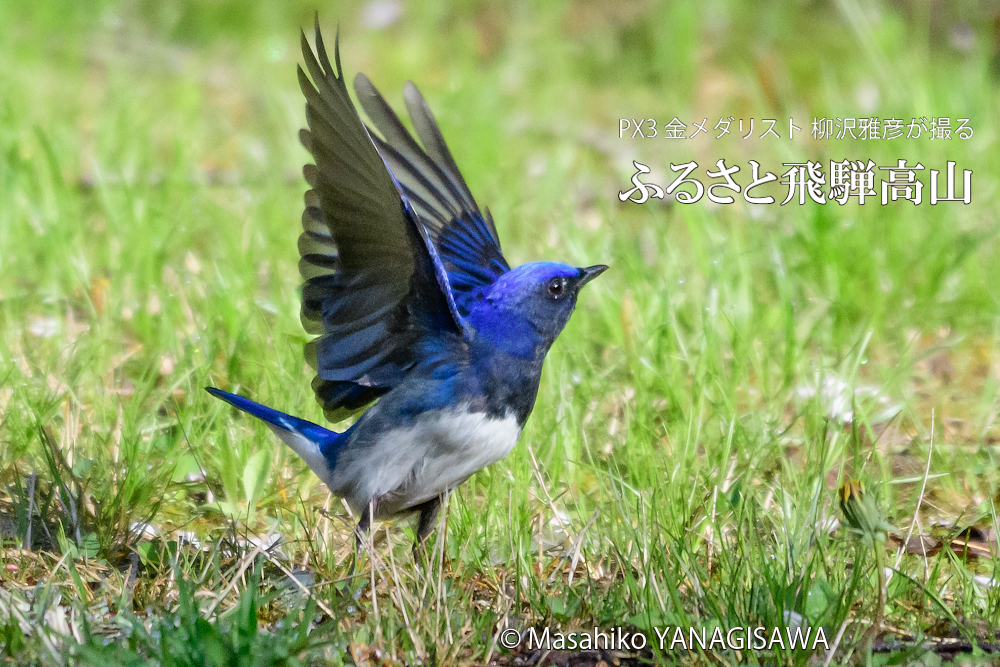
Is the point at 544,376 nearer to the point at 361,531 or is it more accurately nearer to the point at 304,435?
the point at 304,435

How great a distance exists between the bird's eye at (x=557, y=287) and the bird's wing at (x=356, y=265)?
26 cm

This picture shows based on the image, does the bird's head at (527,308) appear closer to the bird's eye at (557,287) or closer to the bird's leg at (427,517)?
the bird's eye at (557,287)

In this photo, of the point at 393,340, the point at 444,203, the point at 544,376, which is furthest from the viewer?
the point at 544,376

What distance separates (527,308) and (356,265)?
1.36ft

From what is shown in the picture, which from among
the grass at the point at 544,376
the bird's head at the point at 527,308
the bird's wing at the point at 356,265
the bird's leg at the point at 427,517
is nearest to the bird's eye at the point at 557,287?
the bird's head at the point at 527,308

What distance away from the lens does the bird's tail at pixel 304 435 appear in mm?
2627

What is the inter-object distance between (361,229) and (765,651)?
1.16 metres

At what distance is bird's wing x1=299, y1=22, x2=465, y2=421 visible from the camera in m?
2.17

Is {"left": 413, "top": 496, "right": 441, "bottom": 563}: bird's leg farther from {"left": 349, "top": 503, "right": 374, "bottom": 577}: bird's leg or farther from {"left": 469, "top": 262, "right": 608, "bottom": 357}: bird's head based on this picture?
{"left": 469, "top": 262, "right": 608, "bottom": 357}: bird's head

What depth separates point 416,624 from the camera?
2.06 metres

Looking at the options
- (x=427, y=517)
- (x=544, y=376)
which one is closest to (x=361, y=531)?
(x=427, y=517)

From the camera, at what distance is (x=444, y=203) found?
2.92 meters

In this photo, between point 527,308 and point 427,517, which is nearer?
point 527,308

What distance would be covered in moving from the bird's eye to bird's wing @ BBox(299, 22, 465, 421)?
0.84ft
